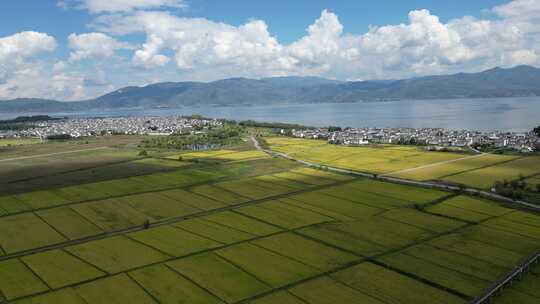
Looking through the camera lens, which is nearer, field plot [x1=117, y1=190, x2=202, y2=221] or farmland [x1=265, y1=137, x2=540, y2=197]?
field plot [x1=117, y1=190, x2=202, y2=221]

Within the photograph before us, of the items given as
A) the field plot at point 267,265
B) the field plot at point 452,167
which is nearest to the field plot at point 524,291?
the field plot at point 267,265

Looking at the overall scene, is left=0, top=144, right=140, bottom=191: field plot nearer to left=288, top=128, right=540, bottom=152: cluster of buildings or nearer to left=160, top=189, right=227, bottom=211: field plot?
left=160, top=189, right=227, bottom=211: field plot

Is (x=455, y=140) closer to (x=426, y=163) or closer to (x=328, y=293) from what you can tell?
(x=426, y=163)

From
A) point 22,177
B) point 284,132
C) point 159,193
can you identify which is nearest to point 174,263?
point 159,193

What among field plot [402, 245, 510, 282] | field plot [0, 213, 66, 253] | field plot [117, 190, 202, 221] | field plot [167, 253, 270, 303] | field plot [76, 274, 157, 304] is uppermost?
field plot [402, 245, 510, 282]

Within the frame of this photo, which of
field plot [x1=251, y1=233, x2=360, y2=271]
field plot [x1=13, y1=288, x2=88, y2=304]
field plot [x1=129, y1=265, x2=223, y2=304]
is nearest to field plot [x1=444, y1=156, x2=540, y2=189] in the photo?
field plot [x1=251, y1=233, x2=360, y2=271]

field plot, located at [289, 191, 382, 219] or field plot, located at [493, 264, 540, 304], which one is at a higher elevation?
field plot, located at [289, 191, 382, 219]

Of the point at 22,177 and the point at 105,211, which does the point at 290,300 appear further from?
the point at 22,177
